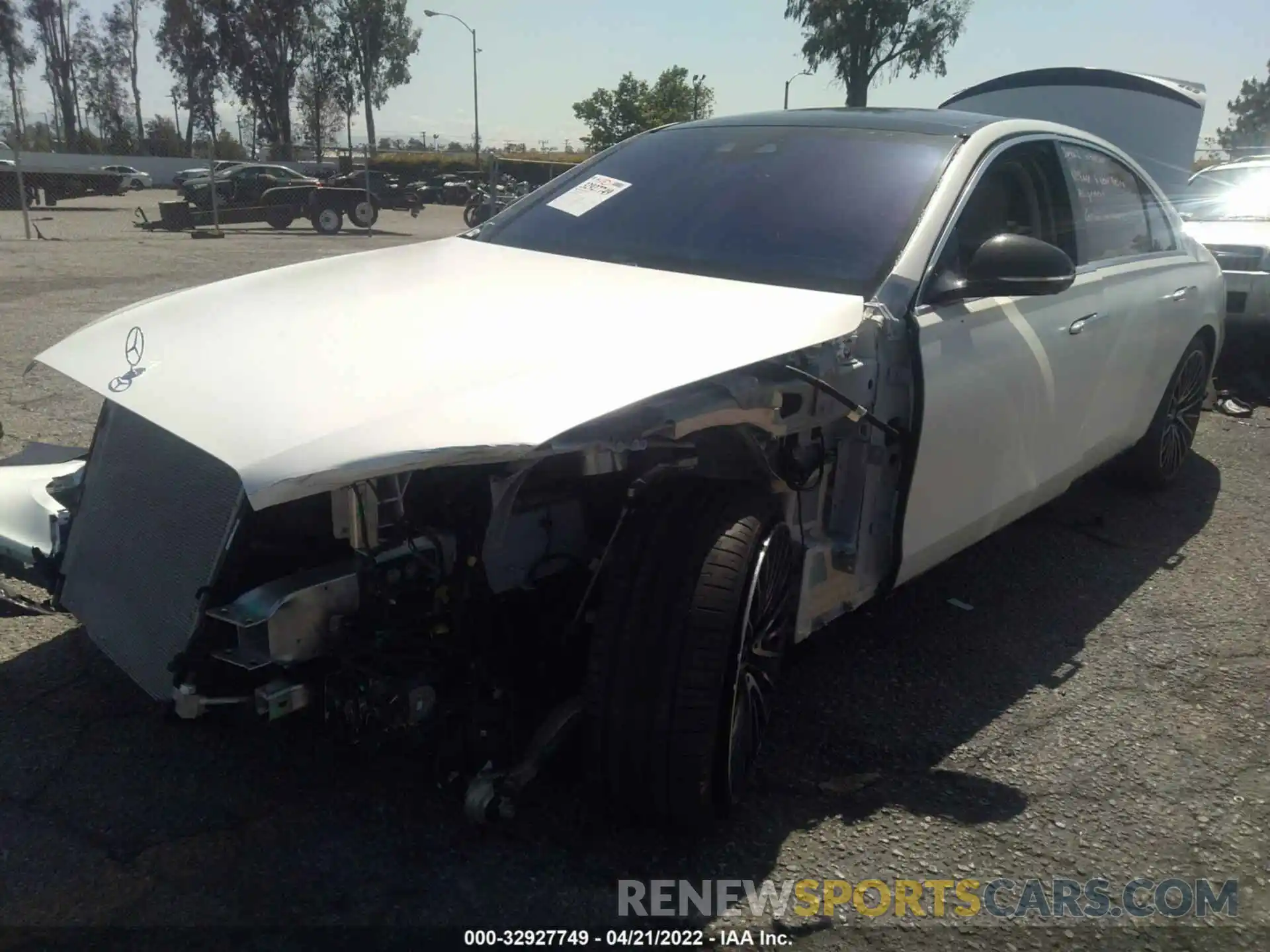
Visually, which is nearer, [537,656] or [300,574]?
[300,574]

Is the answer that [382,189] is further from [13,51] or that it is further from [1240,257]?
[13,51]

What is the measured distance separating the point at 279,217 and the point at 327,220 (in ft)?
4.25

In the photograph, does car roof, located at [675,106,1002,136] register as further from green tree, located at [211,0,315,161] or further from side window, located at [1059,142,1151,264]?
green tree, located at [211,0,315,161]

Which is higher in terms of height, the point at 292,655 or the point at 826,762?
the point at 292,655

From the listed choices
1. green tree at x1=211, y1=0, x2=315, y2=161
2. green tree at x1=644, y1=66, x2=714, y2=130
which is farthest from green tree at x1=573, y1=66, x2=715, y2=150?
green tree at x1=211, y1=0, x2=315, y2=161

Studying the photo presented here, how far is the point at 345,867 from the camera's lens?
2299mm

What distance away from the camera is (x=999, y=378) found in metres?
3.11

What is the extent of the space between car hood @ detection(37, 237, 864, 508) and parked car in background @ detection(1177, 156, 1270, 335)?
15.8 ft

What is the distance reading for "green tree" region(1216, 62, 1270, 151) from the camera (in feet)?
251

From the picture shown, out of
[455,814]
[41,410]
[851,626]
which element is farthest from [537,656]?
[41,410]

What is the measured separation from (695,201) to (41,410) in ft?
14.1

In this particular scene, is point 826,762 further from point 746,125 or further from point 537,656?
point 746,125

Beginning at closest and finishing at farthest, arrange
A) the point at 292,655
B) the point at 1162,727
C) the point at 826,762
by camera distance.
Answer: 1. the point at 292,655
2. the point at 826,762
3. the point at 1162,727

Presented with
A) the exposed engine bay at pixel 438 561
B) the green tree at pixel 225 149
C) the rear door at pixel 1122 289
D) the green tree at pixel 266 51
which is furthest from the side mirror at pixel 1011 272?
the green tree at pixel 266 51
